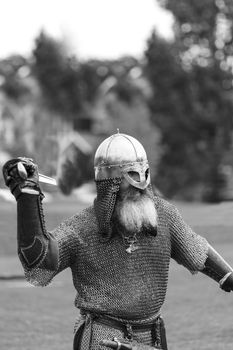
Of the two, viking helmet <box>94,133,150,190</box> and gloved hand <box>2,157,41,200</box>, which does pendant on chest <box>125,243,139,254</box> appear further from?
gloved hand <box>2,157,41,200</box>

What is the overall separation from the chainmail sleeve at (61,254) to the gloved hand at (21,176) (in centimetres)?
43

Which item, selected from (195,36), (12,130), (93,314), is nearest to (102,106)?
(12,130)

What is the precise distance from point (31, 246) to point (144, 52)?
4563cm

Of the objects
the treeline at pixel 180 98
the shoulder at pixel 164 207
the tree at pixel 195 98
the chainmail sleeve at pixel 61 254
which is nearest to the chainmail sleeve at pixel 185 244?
the shoulder at pixel 164 207

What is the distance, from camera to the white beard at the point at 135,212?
4.72 m

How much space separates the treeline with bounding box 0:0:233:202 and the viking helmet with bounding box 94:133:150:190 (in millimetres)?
37624

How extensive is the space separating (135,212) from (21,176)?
75 cm

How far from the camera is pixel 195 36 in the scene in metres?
46.4

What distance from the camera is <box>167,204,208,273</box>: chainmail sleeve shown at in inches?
201

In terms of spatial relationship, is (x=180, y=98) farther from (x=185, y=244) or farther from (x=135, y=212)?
(x=135, y=212)

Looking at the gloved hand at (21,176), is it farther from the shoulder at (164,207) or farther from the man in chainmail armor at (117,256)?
the shoulder at (164,207)

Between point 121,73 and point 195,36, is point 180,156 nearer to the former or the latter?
point 195,36

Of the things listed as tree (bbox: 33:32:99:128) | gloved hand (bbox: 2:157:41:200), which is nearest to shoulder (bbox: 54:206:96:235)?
gloved hand (bbox: 2:157:41:200)

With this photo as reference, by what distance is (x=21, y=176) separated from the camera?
4199 mm
